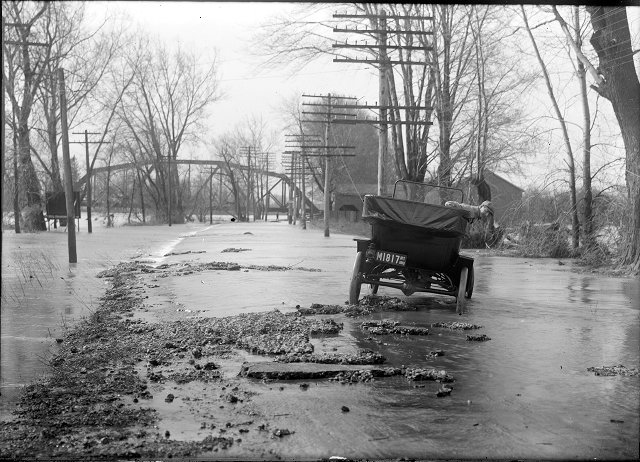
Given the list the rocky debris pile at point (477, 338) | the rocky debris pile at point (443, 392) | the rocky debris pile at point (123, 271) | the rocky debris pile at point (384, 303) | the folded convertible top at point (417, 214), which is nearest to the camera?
the rocky debris pile at point (443, 392)

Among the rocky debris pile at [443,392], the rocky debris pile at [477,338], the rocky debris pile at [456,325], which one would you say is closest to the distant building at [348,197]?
the rocky debris pile at [456,325]

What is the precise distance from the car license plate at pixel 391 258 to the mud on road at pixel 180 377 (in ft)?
2.21

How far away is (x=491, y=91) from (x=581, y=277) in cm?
2000

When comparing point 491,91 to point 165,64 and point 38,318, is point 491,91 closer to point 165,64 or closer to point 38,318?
point 38,318

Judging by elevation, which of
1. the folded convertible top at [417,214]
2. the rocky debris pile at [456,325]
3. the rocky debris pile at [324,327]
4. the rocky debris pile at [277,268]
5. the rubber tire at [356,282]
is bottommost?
the rocky debris pile at [277,268]

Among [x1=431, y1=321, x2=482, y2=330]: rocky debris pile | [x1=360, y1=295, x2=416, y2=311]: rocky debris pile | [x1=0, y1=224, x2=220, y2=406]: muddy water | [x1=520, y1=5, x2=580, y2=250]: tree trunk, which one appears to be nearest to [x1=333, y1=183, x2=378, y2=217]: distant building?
[x1=520, y1=5, x2=580, y2=250]: tree trunk

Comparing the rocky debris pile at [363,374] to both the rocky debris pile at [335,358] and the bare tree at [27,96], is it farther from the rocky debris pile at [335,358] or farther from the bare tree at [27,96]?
the bare tree at [27,96]

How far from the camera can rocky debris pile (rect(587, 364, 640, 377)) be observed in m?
6.78

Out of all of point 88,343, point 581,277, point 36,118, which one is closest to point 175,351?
point 88,343

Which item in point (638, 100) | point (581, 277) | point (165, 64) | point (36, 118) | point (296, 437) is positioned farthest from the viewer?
point (165, 64)

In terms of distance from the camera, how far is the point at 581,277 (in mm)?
17562

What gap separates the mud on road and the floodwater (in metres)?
0.17

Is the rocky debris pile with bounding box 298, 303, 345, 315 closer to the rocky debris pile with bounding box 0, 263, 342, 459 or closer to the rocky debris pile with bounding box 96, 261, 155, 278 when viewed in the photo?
the rocky debris pile with bounding box 0, 263, 342, 459

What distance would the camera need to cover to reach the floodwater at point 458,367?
4.71m
